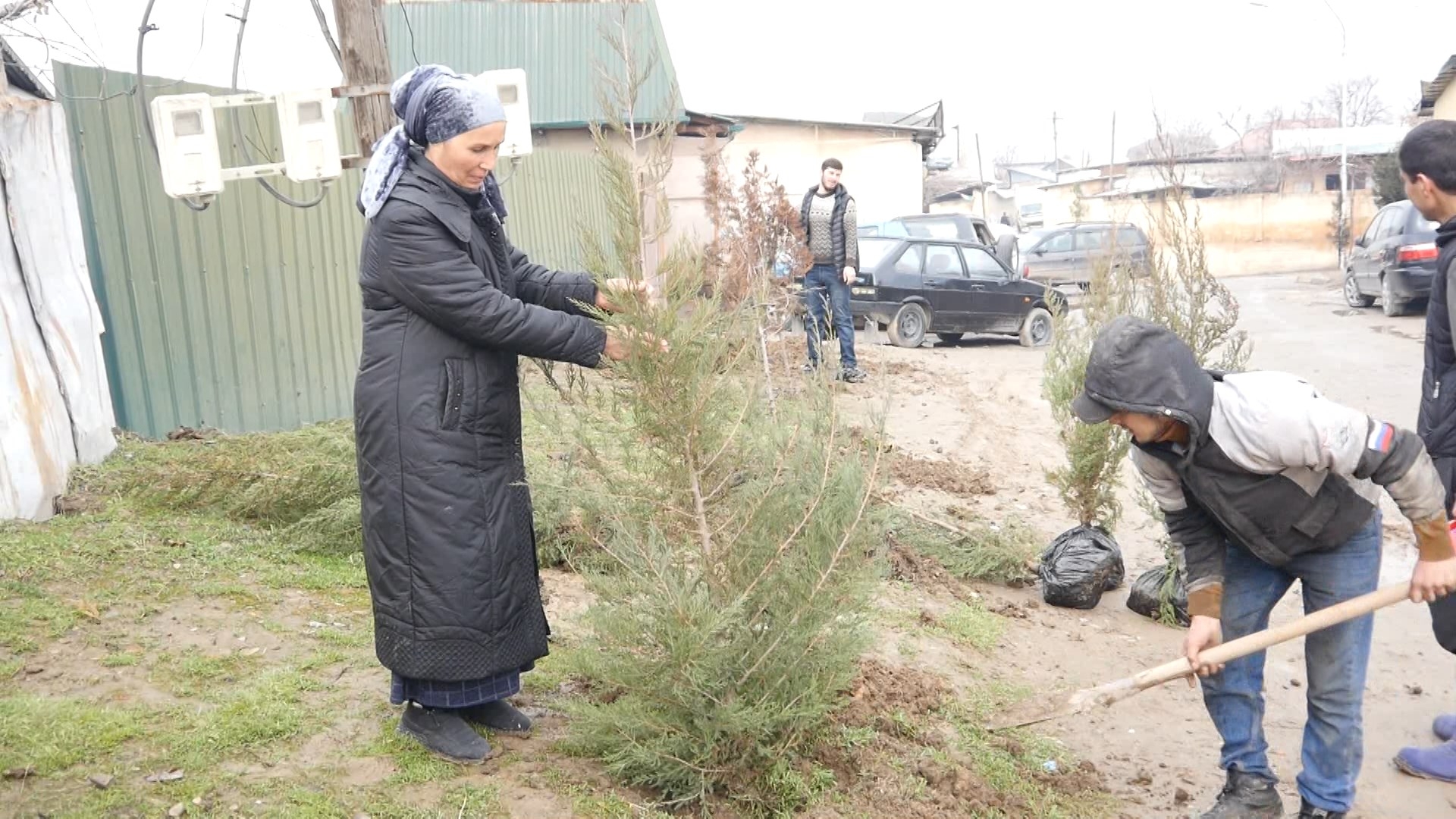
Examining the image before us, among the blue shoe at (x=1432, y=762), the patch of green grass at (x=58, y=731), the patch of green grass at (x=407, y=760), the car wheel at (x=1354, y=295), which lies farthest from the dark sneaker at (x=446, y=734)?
the car wheel at (x=1354, y=295)

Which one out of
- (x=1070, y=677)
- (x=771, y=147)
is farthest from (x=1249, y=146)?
(x=1070, y=677)

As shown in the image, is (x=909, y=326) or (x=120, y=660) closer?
(x=120, y=660)

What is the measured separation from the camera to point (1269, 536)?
3.16 metres

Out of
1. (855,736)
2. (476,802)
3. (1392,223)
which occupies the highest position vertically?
(1392,223)

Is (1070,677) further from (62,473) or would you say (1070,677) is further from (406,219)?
(62,473)

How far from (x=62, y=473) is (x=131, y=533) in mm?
885

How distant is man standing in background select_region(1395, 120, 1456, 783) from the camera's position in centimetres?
358

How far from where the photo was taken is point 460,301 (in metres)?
2.95

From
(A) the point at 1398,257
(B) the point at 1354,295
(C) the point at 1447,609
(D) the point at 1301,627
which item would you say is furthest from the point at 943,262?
(D) the point at 1301,627

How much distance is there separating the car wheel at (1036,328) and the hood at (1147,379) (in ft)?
46.0

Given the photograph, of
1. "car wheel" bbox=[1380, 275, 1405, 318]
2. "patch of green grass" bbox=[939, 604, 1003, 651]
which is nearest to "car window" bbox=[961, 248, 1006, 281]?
"car wheel" bbox=[1380, 275, 1405, 318]

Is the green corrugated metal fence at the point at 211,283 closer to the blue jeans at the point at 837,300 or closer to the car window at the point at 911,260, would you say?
the blue jeans at the point at 837,300

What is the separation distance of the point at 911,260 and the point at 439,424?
515 inches

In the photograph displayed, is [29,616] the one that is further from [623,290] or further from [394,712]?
[623,290]
